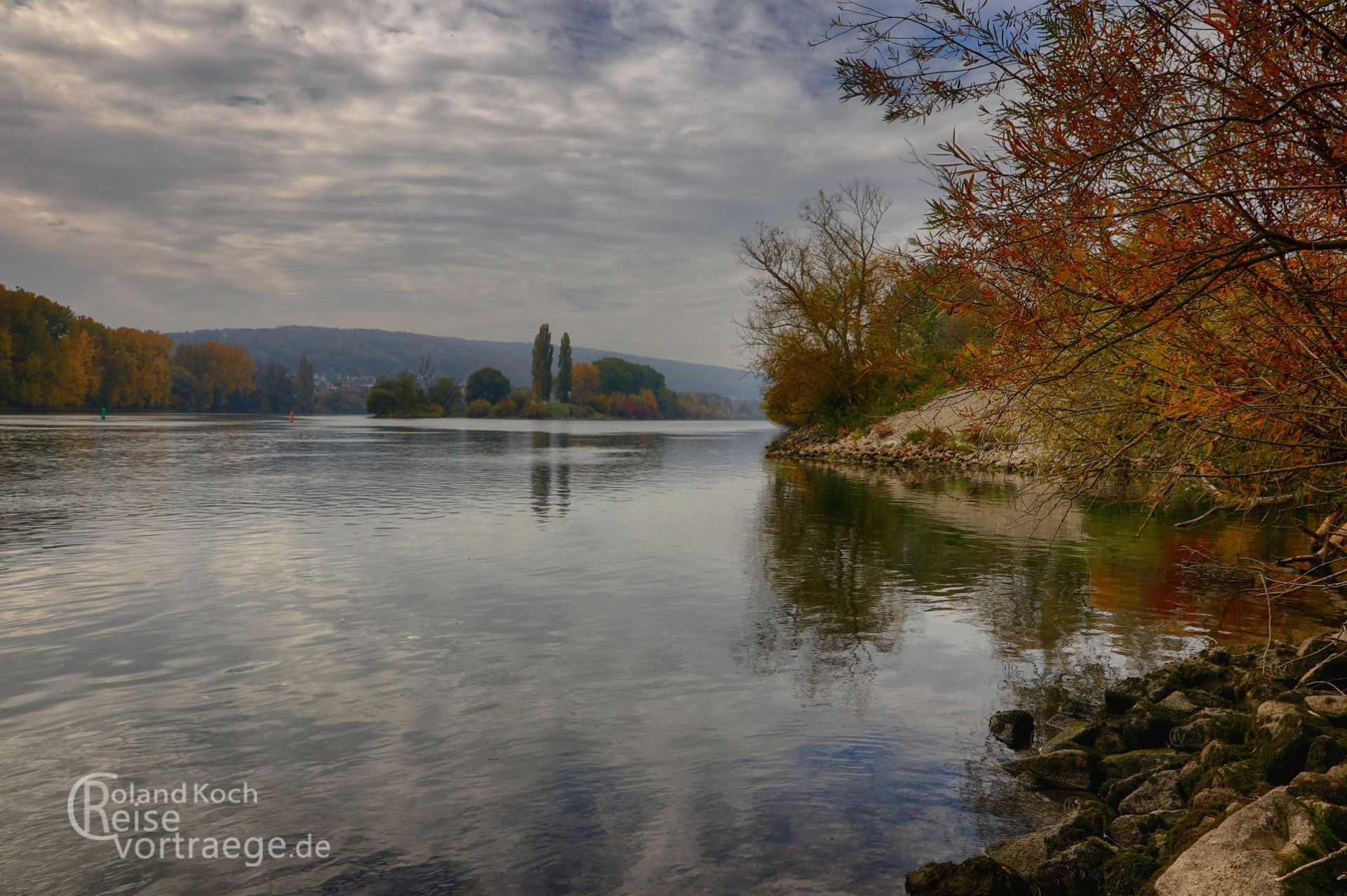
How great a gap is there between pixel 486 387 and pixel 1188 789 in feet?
570

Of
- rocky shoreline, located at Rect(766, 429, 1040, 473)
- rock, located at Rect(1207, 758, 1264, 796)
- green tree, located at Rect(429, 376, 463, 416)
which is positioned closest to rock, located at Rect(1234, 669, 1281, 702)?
rock, located at Rect(1207, 758, 1264, 796)

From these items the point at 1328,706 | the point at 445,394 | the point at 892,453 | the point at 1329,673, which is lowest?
the point at 1329,673

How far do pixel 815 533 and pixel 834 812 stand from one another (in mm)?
14334

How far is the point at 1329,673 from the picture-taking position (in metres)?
8.07

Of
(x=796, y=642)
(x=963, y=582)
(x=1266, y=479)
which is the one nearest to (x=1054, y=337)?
(x=796, y=642)

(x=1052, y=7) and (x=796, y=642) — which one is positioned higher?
(x=1052, y=7)

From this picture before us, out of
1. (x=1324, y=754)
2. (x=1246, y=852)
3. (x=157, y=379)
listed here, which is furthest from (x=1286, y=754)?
(x=157, y=379)

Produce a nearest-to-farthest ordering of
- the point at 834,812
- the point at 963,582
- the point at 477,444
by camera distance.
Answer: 1. the point at 834,812
2. the point at 963,582
3. the point at 477,444

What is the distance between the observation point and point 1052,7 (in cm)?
702

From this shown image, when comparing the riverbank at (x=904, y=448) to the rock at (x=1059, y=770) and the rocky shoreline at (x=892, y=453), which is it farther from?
the rock at (x=1059, y=770)

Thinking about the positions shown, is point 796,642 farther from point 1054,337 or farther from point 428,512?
point 428,512

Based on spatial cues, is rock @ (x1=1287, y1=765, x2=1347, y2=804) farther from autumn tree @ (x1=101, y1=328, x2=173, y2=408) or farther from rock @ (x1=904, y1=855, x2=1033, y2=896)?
autumn tree @ (x1=101, y1=328, x2=173, y2=408)

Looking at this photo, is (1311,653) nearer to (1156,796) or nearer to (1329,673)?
(1329,673)

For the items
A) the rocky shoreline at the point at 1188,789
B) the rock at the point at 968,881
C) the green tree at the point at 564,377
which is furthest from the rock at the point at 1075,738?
the green tree at the point at 564,377
